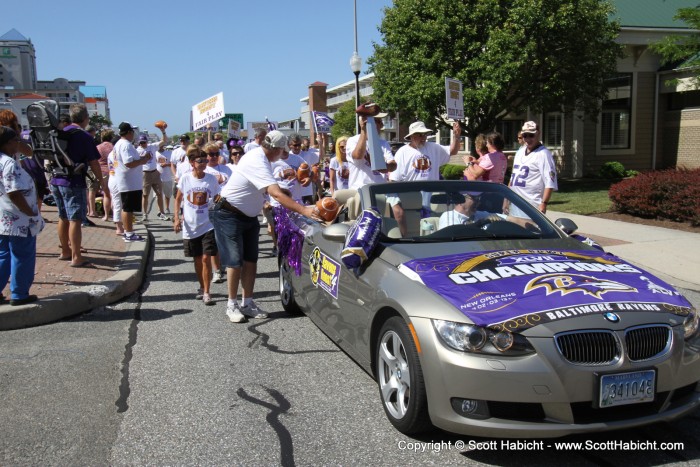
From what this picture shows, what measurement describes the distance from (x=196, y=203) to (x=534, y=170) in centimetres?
404

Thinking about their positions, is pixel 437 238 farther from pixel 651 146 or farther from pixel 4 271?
pixel 651 146

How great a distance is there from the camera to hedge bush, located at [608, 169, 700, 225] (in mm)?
11477

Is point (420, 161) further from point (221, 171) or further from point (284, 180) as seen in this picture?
point (221, 171)

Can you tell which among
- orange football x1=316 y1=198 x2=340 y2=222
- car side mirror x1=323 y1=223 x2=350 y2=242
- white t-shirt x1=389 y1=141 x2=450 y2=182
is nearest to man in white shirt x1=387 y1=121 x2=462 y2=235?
white t-shirt x1=389 y1=141 x2=450 y2=182

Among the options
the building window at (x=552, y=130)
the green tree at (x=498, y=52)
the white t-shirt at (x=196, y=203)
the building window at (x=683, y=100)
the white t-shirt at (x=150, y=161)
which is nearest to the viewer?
the white t-shirt at (x=196, y=203)

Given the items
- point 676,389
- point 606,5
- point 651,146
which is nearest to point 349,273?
point 676,389

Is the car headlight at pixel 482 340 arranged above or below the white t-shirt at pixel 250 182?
below

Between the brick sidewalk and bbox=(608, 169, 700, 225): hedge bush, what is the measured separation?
1010 centimetres

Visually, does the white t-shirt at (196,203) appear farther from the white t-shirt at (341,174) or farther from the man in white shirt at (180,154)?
the man in white shirt at (180,154)

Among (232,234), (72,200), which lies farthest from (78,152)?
(232,234)

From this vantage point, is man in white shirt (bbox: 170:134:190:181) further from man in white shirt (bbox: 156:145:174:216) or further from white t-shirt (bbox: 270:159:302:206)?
white t-shirt (bbox: 270:159:302:206)

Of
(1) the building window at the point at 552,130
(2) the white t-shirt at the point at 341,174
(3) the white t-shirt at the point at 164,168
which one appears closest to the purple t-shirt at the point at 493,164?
(2) the white t-shirt at the point at 341,174

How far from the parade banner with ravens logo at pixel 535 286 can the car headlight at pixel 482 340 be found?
0.04 m

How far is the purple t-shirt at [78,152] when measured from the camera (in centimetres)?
789
